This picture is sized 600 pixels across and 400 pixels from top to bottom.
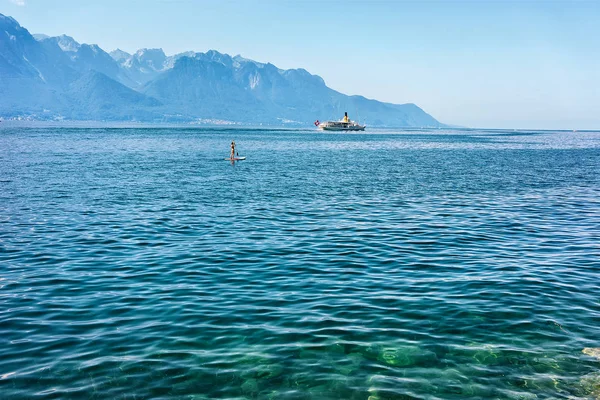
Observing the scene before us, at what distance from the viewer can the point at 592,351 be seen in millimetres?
14477

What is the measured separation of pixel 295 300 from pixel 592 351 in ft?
33.6

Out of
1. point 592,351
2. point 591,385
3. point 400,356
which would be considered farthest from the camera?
point 592,351

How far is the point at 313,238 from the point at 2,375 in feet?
63.4

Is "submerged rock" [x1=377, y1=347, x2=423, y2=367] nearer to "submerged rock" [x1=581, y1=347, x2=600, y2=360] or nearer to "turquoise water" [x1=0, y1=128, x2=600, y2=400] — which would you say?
"turquoise water" [x1=0, y1=128, x2=600, y2=400]

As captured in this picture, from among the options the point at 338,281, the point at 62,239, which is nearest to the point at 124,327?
the point at 338,281

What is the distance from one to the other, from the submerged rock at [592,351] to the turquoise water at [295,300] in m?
0.19

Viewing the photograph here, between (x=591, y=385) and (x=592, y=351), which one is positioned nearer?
(x=591, y=385)

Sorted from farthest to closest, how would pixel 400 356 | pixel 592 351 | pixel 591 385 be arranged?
pixel 592 351 < pixel 400 356 < pixel 591 385

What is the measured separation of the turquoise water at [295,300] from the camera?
1273 cm

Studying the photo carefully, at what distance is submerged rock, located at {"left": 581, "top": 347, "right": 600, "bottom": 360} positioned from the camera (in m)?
14.2

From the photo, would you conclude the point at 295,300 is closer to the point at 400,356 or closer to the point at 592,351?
the point at 400,356

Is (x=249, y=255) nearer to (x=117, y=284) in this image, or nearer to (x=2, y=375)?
(x=117, y=284)

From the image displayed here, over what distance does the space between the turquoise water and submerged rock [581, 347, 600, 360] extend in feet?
0.61

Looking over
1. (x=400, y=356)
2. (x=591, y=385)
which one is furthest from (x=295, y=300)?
(x=591, y=385)
